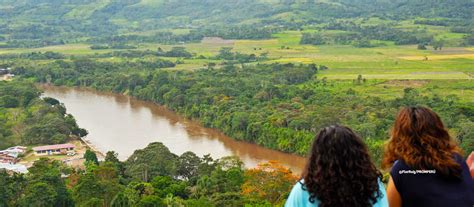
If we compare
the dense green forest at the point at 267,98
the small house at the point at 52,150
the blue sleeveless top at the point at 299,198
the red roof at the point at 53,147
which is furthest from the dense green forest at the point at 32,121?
the blue sleeveless top at the point at 299,198

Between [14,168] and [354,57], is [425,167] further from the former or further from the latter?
[354,57]

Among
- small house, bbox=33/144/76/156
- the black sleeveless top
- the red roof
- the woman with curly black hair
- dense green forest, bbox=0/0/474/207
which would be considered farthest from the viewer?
the red roof

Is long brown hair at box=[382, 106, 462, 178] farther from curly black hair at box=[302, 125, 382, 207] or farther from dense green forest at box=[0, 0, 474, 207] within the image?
dense green forest at box=[0, 0, 474, 207]

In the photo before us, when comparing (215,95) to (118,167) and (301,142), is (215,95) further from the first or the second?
(118,167)

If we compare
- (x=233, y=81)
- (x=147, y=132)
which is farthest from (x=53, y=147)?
(x=233, y=81)

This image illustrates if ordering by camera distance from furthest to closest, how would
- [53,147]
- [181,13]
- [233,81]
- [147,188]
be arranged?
1. [181,13]
2. [233,81]
3. [53,147]
4. [147,188]

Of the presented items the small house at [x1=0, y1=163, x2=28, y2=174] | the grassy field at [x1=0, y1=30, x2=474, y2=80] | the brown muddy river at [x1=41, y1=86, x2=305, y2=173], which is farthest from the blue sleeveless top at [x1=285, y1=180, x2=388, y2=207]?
the grassy field at [x1=0, y1=30, x2=474, y2=80]
